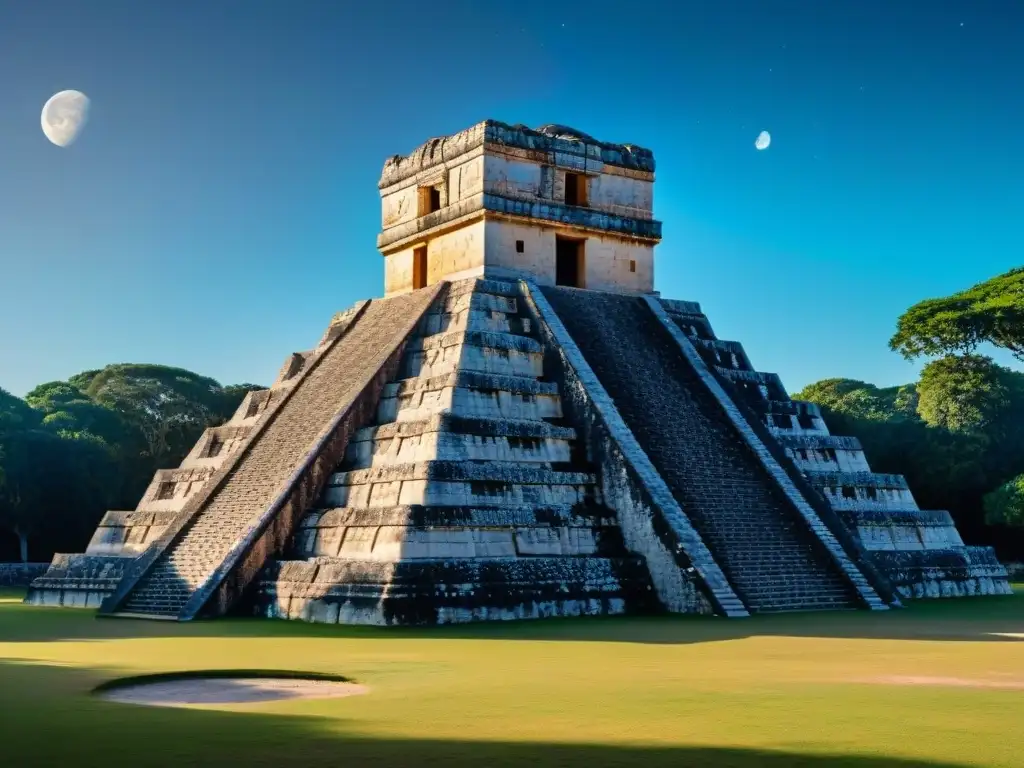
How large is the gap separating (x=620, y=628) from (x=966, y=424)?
32.3 meters

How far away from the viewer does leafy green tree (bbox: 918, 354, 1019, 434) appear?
4425 cm

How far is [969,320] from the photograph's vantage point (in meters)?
40.4

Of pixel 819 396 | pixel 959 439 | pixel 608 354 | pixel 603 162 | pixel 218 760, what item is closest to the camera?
pixel 218 760

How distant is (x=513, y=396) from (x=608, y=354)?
2752 millimetres

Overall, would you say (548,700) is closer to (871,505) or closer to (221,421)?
(871,505)

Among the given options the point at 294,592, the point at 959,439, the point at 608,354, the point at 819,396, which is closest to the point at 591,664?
the point at 294,592

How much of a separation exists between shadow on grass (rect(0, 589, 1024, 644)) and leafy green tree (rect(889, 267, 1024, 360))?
914 inches

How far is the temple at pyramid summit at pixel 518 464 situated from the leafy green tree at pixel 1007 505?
9610 millimetres

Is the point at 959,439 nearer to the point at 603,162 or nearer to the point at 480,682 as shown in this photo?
the point at 603,162

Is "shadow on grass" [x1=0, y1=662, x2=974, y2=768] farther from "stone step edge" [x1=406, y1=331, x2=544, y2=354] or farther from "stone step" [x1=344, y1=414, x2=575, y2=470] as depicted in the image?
"stone step edge" [x1=406, y1=331, x2=544, y2=354]

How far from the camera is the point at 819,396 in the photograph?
58188 millimetres

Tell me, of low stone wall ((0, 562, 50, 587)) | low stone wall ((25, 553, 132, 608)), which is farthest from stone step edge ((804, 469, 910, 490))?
low stone wall ((0, 562, 50, 587))

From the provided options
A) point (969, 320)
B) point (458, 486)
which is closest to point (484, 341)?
point (458, 486)

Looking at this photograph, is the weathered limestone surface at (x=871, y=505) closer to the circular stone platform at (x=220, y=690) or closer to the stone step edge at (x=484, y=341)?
the stone step edge at (x=484, y=341)
